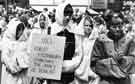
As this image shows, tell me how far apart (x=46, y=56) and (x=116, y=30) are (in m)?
1.32

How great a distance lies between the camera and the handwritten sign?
607cm

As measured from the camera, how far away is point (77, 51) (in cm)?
607

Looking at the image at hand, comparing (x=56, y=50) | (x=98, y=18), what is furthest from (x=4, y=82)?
(x=98, y=18)

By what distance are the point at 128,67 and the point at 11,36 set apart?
6.70 feet

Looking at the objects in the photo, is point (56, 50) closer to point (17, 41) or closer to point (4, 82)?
point (17, 41)

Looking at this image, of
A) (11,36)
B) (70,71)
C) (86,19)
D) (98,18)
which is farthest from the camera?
(98,18)

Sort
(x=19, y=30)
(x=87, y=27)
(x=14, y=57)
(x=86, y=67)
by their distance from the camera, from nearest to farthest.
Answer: (x=86, y=67), (x=87, y=27), (x=14, y=57), (x=19, y=30)

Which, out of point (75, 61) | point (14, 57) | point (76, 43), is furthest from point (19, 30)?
point (75, 61)

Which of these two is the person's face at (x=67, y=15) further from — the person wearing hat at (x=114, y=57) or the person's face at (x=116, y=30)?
the person's face at (x=116, y=30)

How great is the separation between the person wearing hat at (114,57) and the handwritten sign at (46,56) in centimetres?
71

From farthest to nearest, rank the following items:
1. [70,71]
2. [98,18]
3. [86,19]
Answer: [98,18], [86,19], [70,71]

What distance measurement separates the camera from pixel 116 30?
691cm

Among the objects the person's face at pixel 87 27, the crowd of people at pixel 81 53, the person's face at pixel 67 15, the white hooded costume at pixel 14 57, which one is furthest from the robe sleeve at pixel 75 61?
the white hooded costume at pixel 14 57

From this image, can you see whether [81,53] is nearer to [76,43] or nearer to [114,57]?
[76,43]
